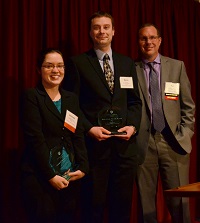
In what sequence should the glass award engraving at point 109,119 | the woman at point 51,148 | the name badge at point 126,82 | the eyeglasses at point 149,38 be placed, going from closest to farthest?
the woman at point 51,148 < the glass award engraving at point 109,119 < the name badge at point 126,82 < the eyeglasses at point 149,38

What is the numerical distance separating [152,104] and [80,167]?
2.85ft

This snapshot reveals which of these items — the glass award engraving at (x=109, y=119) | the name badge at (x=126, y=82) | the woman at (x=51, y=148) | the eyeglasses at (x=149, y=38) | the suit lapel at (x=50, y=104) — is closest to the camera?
the woman at (x=51, y=148)

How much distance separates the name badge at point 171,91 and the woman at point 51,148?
0.82m

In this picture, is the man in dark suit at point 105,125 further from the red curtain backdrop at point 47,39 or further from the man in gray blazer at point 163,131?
the red curtain backdrop at point 47,39

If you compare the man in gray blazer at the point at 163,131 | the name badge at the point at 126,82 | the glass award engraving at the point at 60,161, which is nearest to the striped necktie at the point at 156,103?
the man in gray blazer at the point at 163,131

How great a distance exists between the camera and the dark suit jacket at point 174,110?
2934 millimetres

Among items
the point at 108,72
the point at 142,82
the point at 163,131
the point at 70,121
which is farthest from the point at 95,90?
the point at 163,131

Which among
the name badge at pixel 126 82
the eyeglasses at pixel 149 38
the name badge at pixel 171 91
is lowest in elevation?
the name badge at pixel 171 91

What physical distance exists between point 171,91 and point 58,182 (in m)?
1.23

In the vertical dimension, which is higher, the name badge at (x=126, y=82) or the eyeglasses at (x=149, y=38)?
the eyeglasses at (x=149, y=38)

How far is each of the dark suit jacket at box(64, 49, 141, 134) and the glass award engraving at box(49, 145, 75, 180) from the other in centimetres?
31

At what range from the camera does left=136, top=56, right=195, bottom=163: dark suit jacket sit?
2.93 metres

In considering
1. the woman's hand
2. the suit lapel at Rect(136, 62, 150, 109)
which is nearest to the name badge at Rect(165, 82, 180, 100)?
the suit lapel at Rect(136, 62, 150, 109)

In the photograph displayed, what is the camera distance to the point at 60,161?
2.35 m
